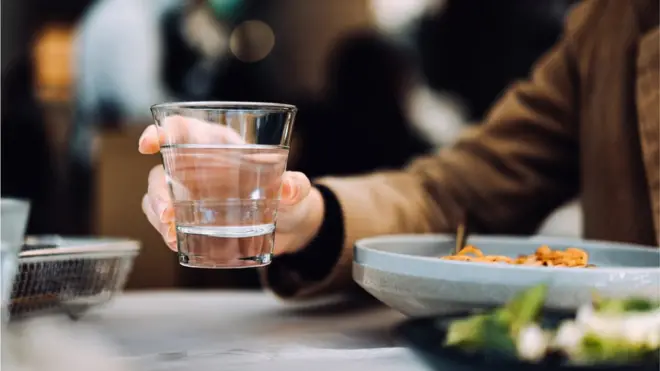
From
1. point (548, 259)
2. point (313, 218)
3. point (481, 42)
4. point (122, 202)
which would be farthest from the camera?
point (481, 42)

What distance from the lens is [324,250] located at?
722 millimetres

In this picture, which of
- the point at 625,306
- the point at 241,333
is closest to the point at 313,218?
the point at 241,333

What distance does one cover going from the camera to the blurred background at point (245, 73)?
1.98 meters

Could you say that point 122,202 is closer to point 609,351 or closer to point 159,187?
point 159,187

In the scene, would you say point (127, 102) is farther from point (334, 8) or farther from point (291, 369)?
point (291, 369)

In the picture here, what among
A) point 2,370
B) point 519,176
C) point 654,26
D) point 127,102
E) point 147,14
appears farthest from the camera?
point 147,14

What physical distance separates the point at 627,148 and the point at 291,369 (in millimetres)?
612

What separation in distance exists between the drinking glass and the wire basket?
0.4 inches

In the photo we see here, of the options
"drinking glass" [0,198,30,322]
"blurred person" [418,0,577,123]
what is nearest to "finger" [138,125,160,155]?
"drinking glass" [0,198,30,322]

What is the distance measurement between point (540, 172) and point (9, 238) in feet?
2.43

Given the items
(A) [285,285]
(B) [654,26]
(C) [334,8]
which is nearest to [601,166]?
(B) [654,26]

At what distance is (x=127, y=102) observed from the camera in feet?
7.75

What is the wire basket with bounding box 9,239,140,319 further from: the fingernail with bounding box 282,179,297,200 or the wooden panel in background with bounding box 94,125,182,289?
the wooden panel in background with bounding box 94,125,182,289

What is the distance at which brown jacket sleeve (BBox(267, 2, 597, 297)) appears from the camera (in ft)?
3.14
